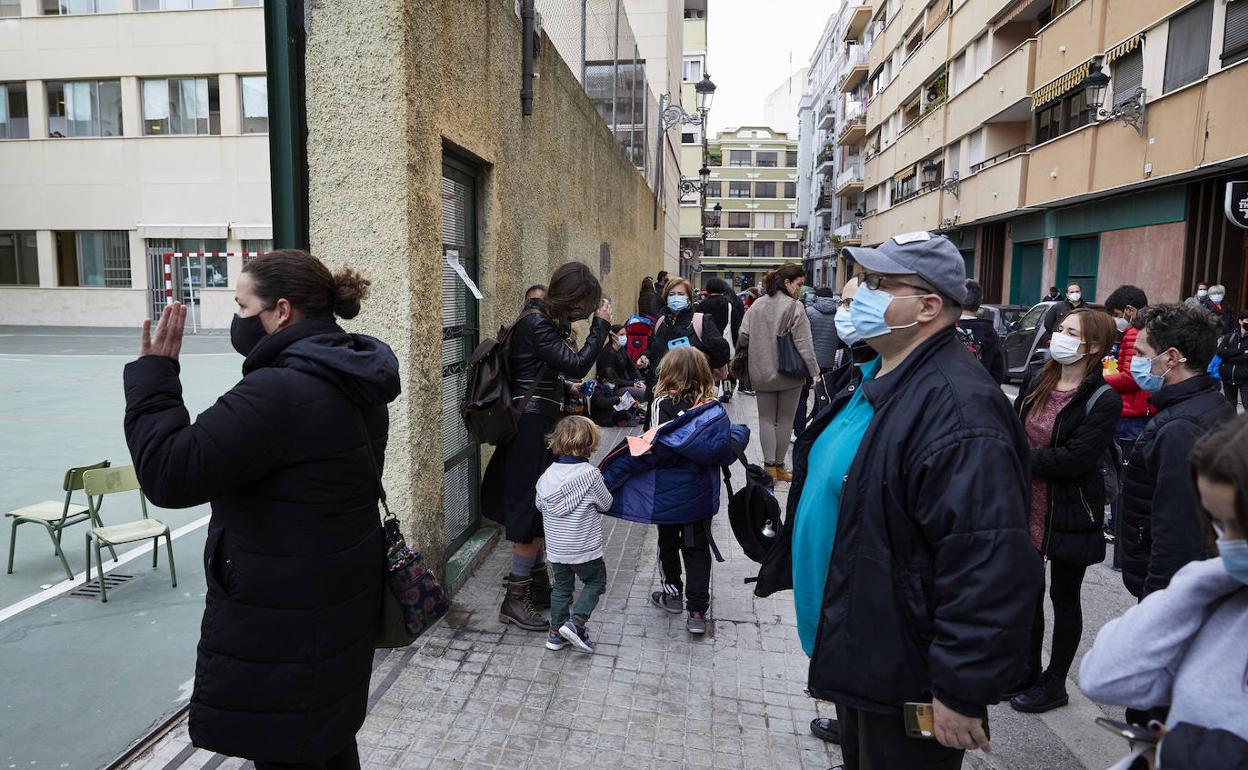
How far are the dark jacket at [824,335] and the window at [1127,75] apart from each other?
10.9m

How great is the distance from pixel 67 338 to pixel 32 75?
11735 mm

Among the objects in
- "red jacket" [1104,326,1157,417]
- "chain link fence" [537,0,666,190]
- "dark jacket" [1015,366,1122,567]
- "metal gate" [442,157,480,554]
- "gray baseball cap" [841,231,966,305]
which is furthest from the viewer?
"chain link fence" [537,0,666,190]

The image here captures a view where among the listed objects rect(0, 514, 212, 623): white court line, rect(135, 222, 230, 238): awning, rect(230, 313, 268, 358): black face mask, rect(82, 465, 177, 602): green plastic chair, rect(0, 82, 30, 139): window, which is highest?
rect(0, 82, 30, 139): window

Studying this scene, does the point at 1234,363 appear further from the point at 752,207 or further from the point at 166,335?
the point at 752,207

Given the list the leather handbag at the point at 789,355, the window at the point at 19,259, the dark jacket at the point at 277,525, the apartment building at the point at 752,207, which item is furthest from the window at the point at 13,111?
the apartment building at the point at 752,207

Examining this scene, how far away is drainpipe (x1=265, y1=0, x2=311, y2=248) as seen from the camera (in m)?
3.88

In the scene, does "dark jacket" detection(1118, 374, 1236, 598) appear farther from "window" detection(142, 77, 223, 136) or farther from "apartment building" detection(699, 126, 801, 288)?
"apartment building" detection(699, 126, 801, 288)

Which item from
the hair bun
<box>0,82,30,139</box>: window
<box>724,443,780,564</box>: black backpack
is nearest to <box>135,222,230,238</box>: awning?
<box>0,82,30,139</box>: window

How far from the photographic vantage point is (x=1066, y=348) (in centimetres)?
378

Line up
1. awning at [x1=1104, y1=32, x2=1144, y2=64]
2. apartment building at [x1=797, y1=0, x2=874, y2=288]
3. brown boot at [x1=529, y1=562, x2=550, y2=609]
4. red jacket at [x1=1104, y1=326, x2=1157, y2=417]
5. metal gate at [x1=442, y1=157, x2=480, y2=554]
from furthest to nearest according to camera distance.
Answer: apartment building at [x1=797, y1=0, x2=874, y2=288], awning at [x1=1104, y1=32, x2=1144, y2=64], red jacket at [x1=1104, y1=326, x2=1157, y2=417], metal gate at [x1=442, y1=157, x2=480, y2=554], brown boot at [x1=529, y1=562, x2=550, y2=609]

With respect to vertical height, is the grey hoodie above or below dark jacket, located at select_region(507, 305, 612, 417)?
below

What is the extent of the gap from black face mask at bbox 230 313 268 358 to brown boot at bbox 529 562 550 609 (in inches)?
96.0

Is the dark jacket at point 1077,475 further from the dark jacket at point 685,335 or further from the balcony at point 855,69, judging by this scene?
the balcony at point 855,69

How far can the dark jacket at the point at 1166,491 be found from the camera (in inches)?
115
